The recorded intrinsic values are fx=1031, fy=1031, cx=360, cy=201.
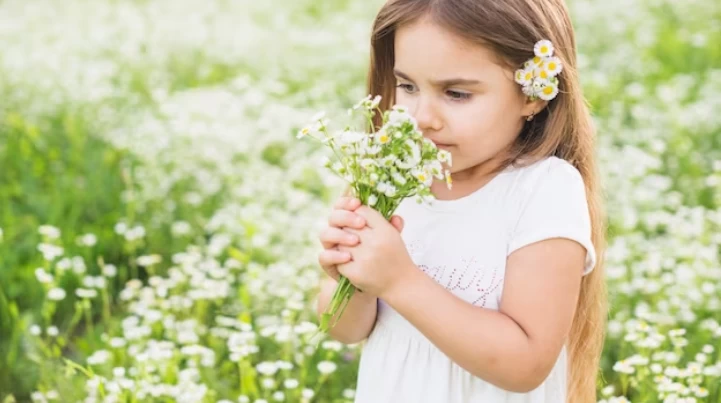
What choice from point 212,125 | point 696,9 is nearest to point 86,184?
point 212,125

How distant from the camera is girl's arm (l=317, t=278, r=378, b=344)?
2111 mm

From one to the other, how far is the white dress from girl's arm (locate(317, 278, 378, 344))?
41 millimetres

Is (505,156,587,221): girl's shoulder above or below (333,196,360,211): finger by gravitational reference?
above

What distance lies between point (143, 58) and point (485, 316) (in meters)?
4.69

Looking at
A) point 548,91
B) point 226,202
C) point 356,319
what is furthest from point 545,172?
point 226,202

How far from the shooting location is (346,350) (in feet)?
10.8

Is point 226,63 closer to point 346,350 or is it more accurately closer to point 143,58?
point 143,58

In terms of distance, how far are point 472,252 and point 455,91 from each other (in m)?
0.33

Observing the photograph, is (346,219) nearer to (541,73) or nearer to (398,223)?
(398,223)

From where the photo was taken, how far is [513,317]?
6.23ft

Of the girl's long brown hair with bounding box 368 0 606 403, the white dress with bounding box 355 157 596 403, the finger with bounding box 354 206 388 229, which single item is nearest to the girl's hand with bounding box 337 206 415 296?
the finger with bounding box 354 206 388 229

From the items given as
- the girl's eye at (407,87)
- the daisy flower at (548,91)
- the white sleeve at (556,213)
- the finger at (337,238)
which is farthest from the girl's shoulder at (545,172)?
the finger at (337,238)

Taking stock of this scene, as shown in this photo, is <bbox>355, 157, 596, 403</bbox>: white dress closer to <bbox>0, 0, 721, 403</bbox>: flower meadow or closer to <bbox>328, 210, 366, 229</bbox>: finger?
<bbox>0, 0, 721, 403</bbox>: flower meadow

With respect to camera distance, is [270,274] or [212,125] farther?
[212,125]
